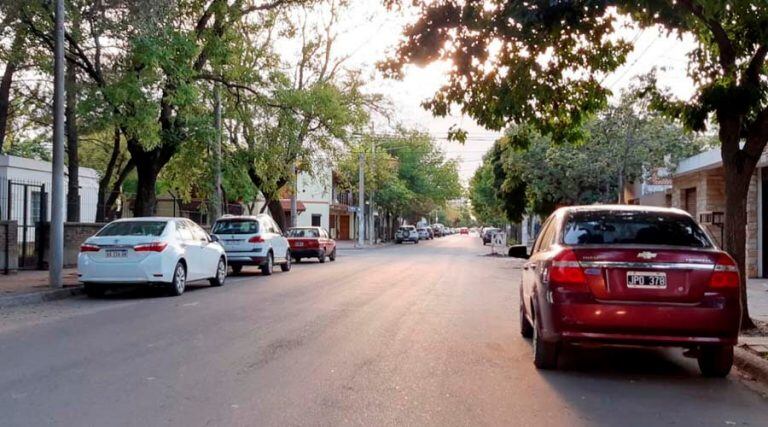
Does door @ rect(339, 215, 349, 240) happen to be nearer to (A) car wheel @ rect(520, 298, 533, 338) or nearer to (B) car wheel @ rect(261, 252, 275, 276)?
(B) car wheel @ rect(261, 252, 275, 276)

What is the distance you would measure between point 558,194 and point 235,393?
82.3ft

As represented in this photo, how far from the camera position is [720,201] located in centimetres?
2112

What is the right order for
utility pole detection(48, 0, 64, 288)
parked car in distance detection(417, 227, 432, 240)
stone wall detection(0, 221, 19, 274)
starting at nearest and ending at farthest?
utility pole detection(48, 0, 64, 288) < stone wall detection(0, 221, 19, 274) < parked car in distance detection(417, 227, 432, 240)

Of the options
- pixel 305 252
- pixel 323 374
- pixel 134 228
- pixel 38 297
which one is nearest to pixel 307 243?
pixel 305 252

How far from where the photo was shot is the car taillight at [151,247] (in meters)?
13.5

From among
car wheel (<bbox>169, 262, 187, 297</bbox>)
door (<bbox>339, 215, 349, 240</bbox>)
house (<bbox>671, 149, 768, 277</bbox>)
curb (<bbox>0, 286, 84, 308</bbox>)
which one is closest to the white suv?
car wheel (<bbox>169, 262, 187, 297</bbox>)

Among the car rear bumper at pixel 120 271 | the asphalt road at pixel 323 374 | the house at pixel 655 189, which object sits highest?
the house at pixel 655 189

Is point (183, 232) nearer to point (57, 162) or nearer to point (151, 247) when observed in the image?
point (151, 247)

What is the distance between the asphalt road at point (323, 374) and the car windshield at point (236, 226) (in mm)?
8447

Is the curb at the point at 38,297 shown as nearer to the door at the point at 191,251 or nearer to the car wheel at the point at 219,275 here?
the door at the point at 191,251

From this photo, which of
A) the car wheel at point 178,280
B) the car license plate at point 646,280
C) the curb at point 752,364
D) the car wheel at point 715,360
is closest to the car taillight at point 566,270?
the car license plate at point 646,280

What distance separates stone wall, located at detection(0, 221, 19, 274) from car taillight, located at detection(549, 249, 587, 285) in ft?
49.2

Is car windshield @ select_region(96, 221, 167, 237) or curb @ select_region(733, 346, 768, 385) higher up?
car windshield @ select_region(96, 221, 167, 237)

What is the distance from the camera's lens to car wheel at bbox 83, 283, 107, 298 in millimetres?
14086
